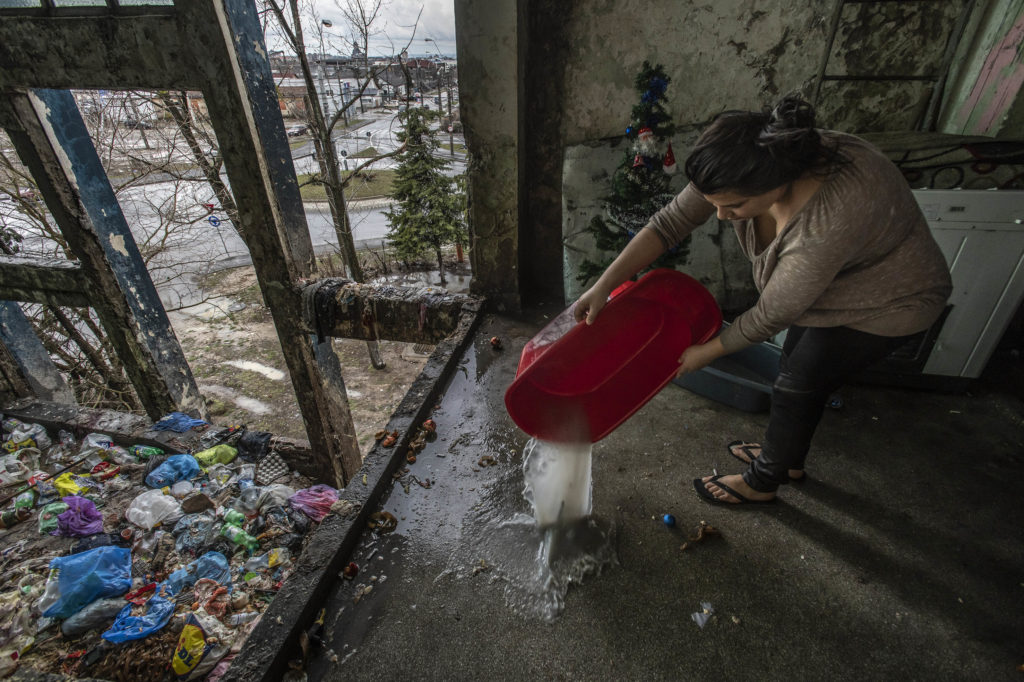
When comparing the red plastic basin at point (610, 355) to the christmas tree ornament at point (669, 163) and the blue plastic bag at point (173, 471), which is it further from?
the blue plastic bag at point (173, 471)

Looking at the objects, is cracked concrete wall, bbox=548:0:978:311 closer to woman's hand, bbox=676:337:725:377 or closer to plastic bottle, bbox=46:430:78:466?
woman's hand, bbox=676:337:725:377

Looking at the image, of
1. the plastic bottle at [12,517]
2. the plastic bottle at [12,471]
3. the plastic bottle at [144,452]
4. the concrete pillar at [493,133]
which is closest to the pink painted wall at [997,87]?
the concrete pillar at [493,133]

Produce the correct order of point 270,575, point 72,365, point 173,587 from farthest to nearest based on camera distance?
1. point 72,365
2. point 270,575
3. point 173,587

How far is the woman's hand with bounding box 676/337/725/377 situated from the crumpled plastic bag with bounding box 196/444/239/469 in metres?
3.77

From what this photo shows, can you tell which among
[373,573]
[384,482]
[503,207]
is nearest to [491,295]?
[503,207]

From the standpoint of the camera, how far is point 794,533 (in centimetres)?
188

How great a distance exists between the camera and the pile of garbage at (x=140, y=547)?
2.11 m

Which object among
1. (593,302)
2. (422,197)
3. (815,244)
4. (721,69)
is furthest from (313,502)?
(422,197)

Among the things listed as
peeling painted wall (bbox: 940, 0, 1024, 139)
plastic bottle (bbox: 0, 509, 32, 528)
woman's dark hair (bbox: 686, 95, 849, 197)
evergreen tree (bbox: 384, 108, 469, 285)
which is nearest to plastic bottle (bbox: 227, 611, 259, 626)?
plastic bottle (bbox: 0, 509, 32, 528)

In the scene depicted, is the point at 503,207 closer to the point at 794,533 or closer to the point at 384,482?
the point at 384,482

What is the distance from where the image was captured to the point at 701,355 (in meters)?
1.56

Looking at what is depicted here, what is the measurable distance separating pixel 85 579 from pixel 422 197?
30.8ft

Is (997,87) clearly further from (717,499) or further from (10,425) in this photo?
(10,425)

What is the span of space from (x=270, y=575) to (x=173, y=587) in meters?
0.48
